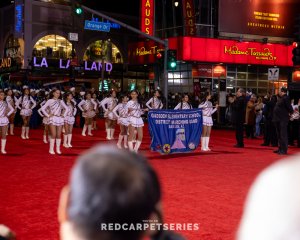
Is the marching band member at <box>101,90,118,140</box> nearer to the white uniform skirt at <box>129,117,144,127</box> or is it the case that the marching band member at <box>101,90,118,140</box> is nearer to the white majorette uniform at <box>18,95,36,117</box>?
the white majorette uniform at <box>18,95,36,117</box>

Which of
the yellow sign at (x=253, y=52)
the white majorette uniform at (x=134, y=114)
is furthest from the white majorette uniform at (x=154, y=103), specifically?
the yellow sign at (x=253, y=52)

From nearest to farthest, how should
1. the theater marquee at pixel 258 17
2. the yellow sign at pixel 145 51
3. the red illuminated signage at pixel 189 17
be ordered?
1. the red illuminated signage at pixel 189 17
2. the yellow sign at pixel 145 51
3. the theater marquee at pixel 258 17

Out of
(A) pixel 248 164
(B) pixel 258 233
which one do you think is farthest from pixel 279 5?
(B) pixel 258 233

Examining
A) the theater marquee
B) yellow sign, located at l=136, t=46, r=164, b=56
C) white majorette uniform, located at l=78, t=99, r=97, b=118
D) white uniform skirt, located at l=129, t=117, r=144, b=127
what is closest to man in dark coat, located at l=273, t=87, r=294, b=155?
white uniform skirt, located at l=129, t=117, r=144, b=127

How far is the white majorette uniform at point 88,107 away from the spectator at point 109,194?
19.4m

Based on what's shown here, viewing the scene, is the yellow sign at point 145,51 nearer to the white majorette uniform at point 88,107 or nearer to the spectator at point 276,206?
the white majorette uniform at point 88,107

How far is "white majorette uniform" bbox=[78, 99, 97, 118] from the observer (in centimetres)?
2081

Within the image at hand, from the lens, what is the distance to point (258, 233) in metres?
1.35

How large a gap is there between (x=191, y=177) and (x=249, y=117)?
1130cm

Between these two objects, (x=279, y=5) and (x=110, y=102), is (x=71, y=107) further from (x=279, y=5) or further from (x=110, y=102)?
(x=279, y=5)

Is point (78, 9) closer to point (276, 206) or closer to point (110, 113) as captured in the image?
point (110, 113)

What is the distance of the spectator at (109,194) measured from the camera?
135 cm

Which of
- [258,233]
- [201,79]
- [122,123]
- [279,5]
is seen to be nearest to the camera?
[258,233]

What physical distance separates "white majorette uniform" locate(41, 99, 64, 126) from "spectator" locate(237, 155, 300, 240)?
12.9 m
